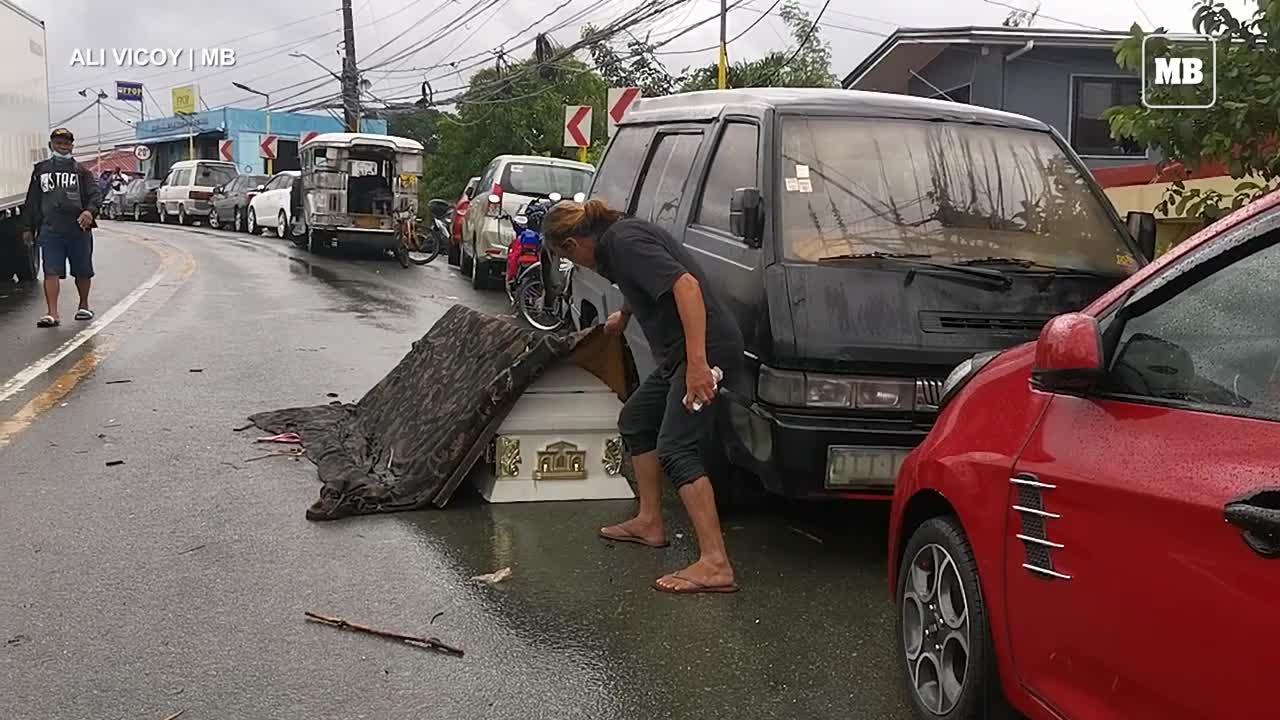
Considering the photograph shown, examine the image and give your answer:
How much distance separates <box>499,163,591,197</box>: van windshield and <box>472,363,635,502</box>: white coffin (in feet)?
36.1

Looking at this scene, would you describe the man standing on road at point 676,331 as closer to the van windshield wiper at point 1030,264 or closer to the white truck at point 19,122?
the van windshield wiper at point 1030,264

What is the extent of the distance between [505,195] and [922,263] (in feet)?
40.0

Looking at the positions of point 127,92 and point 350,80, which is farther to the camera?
point 127,92

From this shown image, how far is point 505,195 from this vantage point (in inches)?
667

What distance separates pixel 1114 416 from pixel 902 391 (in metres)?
2.05

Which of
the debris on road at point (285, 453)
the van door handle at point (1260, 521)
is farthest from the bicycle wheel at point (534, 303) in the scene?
the van door handle at point (1260, 521)

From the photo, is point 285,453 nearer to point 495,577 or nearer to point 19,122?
point 495,577

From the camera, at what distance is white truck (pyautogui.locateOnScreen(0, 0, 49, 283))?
49.2ft

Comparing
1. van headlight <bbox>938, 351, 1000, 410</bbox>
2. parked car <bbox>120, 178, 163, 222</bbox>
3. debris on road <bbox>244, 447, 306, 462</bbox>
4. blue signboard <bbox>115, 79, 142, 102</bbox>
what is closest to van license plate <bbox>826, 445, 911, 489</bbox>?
van headlight <bbox>938, 351, 1000, 410</bbox>

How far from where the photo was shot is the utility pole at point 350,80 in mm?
38938

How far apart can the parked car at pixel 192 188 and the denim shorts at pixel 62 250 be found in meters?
25.2

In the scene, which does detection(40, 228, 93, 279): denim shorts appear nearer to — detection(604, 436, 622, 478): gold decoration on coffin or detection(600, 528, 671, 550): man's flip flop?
detection(604, 436, 622, 478): gold decoration on coffin

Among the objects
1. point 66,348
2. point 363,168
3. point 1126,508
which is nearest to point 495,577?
point 1126,508

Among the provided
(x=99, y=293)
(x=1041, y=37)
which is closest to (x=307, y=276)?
(x=99, y=293)
